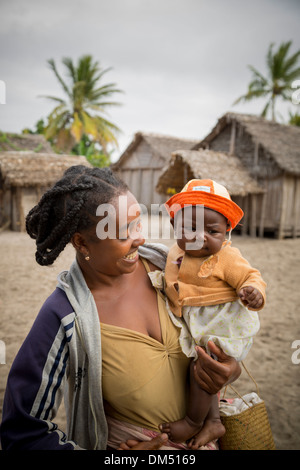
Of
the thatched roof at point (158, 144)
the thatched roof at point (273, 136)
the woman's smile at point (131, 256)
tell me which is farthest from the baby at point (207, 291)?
the thatched roof at point (158, 144)

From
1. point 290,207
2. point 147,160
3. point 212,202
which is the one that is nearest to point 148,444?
point 212,202

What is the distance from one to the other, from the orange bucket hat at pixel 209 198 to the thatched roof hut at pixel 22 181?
11945 millimetres

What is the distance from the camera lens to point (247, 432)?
1426 millimetres

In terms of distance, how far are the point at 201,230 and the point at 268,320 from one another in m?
3.96

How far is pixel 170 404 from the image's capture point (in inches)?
52.1

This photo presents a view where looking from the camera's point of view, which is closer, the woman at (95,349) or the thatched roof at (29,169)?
the woman at (95,349)

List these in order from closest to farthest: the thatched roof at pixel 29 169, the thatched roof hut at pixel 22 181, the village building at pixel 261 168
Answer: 1. the village building at pixel 261 168
2. the thatched roof at pixel 29 169
3. the thatched roof hut at pixel 22 181

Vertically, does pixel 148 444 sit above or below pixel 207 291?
below

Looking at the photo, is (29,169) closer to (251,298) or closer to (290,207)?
(290,207)

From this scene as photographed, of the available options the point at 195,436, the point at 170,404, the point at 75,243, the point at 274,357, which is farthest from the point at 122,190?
the point at 274,357

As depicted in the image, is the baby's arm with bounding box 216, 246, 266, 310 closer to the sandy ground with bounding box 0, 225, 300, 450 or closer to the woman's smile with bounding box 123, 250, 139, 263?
the woman's smile with bounding box 123, 250, 139, 263

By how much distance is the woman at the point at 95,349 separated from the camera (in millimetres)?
1150

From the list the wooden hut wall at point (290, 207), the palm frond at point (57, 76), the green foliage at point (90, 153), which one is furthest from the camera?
the palm frond at point (57, 76)

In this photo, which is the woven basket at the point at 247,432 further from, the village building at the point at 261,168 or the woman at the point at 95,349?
the village building at the point at 261,168
